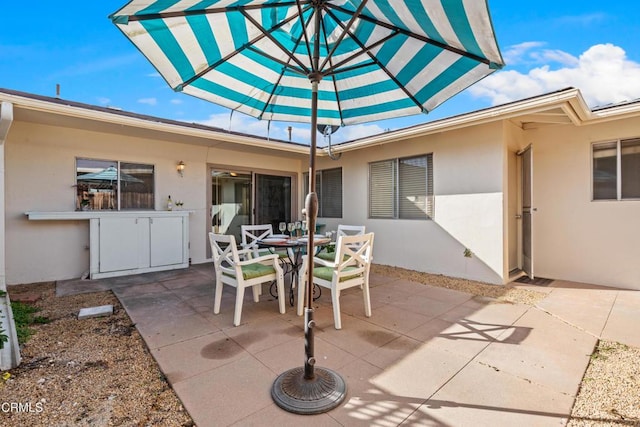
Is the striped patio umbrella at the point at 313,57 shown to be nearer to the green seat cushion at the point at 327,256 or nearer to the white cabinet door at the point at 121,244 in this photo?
the green seat cushion at the point at 327,256

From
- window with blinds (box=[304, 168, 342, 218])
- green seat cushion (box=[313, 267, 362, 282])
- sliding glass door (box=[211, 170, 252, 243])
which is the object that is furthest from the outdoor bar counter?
green seat cushion (box=[313, 267, 362, 282])

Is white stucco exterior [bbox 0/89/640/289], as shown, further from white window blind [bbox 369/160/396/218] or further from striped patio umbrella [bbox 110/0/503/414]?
striped patio umbrella [bbox 110/0/503/414]

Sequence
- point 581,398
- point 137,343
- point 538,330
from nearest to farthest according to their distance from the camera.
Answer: point 581,398 < point 137,343 < point 538,330

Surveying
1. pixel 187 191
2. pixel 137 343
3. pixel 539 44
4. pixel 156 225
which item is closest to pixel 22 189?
pixel 156 225

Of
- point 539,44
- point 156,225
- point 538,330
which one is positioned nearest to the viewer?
point 538,330

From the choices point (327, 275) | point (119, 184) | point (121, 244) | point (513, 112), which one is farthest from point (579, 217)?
point (119, 184)

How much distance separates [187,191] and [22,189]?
2579 mm

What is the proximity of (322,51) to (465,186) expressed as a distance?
3581 millimetres

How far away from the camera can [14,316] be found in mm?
3371

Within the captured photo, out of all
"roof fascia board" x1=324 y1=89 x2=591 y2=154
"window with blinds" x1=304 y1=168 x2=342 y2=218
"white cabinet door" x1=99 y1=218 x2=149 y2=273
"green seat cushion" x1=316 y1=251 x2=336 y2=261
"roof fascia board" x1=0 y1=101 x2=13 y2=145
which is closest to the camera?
"roof fascia board" x1=0 y1=101 x2=13 y2=145

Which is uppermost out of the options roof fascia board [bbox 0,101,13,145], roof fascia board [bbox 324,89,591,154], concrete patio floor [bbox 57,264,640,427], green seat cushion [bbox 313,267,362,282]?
roof fascia board [bbox 324,89,591,154]

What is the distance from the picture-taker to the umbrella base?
1.92 meters

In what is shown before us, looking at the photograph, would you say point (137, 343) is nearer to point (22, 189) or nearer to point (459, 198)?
point (22, 189)

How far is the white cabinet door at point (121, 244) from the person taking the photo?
527 centimetres
